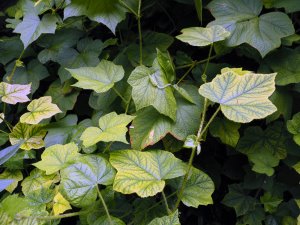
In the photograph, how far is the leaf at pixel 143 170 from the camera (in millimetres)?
822

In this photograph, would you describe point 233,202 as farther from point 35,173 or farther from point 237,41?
point 35,173

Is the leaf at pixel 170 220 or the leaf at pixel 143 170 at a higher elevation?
the leaf at pixel 143 170

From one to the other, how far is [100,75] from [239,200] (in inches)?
22.4

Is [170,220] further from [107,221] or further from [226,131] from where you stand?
[226,131]

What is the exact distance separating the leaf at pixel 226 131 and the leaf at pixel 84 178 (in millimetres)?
344

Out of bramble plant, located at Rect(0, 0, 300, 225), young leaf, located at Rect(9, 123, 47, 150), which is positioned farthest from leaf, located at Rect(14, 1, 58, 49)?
young leaf, located at Rect(9, 123, 47, 150)

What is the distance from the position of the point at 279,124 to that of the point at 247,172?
180mm

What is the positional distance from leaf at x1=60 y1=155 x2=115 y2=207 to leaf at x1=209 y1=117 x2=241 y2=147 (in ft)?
1.13

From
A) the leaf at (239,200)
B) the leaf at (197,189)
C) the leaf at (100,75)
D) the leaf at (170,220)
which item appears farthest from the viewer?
the leaf at (239,200)

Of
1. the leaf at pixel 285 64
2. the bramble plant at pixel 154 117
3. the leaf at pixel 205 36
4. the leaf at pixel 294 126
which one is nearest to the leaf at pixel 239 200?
the bramble plant at pixel 154 117

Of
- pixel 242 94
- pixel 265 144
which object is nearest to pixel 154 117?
pixel 242 94

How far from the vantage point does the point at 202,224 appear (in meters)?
1.30

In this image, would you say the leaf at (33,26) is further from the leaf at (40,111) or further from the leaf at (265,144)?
the leaf at (265,144)

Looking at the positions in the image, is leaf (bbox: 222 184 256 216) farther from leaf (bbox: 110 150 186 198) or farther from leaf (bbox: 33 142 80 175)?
leaf (bbox: 33 142 80 175)
